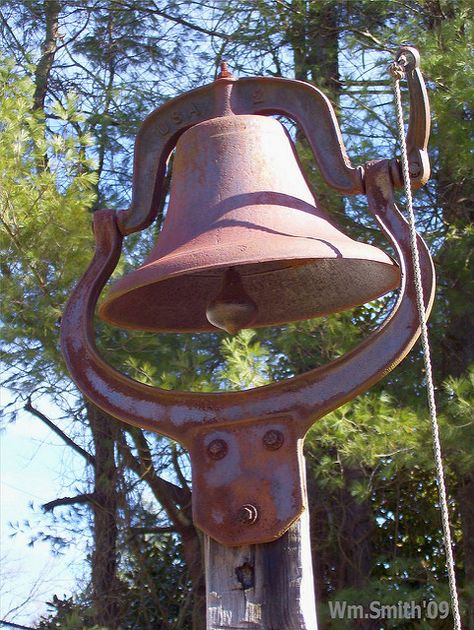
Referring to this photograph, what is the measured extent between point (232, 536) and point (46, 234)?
8.66 ft

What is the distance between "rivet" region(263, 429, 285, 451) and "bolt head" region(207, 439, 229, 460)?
7 centimetres

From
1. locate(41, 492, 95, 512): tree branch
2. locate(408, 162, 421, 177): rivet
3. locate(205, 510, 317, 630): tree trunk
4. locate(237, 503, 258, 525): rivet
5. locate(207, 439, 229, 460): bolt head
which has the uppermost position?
locate(41, 492, 95, 512): tree branch

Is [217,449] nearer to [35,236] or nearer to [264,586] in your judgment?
[264,586]

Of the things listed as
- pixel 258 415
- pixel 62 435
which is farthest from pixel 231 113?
pixel 62 435

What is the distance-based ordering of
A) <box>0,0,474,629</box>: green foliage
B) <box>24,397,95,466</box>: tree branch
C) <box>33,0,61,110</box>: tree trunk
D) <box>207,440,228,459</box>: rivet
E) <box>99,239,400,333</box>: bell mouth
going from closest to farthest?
1. <box>207,440,228,459</box>: rivet
2. <box>99,239,400,333</box>: bell mouth
3. <box>0,0,474,629</box>: green foliage
4. <box>24,397,95,466</box>: tree branch
5. <box>33,0,61,110</box>: tree trunk

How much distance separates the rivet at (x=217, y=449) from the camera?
76.0 inches

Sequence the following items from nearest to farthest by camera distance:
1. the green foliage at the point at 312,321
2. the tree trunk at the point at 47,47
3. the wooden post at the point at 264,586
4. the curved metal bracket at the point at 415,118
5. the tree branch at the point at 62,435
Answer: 1. the wooden post at the point at 264,586
2. the curved metal bracket at the point at 415,118
3. the green foliage at the point at 312,321
4. the tree branch at the point at 62,435
5. the tree trunk at the point at 47,47

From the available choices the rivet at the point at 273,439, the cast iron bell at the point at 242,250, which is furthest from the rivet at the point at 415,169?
the rivet at the point at 273,439

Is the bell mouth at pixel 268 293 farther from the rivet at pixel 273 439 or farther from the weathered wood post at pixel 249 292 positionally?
the rivet at pixel 273 439

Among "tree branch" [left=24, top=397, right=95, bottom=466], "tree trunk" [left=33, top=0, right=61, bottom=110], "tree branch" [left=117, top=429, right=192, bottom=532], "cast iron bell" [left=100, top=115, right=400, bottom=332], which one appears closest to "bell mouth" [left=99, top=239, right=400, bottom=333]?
"cast iron bell" [left=100, top=115, right=400, bottom=332]

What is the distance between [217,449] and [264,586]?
0.80ft

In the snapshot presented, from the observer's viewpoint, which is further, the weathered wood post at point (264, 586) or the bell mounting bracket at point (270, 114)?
the bell mounting bracket at point (270, 114)

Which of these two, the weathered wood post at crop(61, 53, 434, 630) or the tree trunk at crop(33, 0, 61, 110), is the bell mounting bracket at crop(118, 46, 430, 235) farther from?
the tree trunk at crop(33, 0, 61, 110)

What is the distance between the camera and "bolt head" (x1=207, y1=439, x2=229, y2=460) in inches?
76.0
